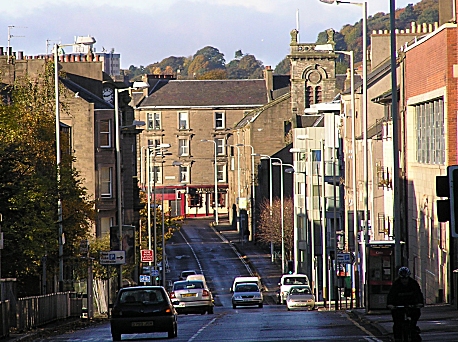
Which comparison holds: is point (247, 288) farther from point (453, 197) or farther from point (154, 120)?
point (154, 120)

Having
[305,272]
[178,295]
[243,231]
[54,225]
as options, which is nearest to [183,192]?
[243,231]

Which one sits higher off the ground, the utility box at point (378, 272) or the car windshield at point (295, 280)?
the utility box at point (378, 272)

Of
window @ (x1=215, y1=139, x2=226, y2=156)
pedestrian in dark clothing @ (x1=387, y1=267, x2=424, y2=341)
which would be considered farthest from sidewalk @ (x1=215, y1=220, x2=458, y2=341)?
window @ (x1=215, y1=139, x2=226, y2=156)

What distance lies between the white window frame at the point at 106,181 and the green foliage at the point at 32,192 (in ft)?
50.9

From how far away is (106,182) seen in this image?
6462 cm

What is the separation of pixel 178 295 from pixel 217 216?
261 ft

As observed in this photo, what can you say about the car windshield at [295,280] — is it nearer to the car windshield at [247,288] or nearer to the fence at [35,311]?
the car windshield at [247,288]

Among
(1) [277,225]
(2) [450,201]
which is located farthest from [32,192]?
(1) [277,225]

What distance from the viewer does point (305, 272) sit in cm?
7938

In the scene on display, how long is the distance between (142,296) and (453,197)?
35.2 ft

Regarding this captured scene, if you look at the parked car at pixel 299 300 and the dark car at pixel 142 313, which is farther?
the parked car at pixel 299 300

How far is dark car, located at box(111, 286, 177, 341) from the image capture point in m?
24.0

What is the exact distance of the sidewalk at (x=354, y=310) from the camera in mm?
24455

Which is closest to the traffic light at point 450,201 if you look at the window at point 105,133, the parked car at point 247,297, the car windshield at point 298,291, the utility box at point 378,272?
the utility box at point 378,272
